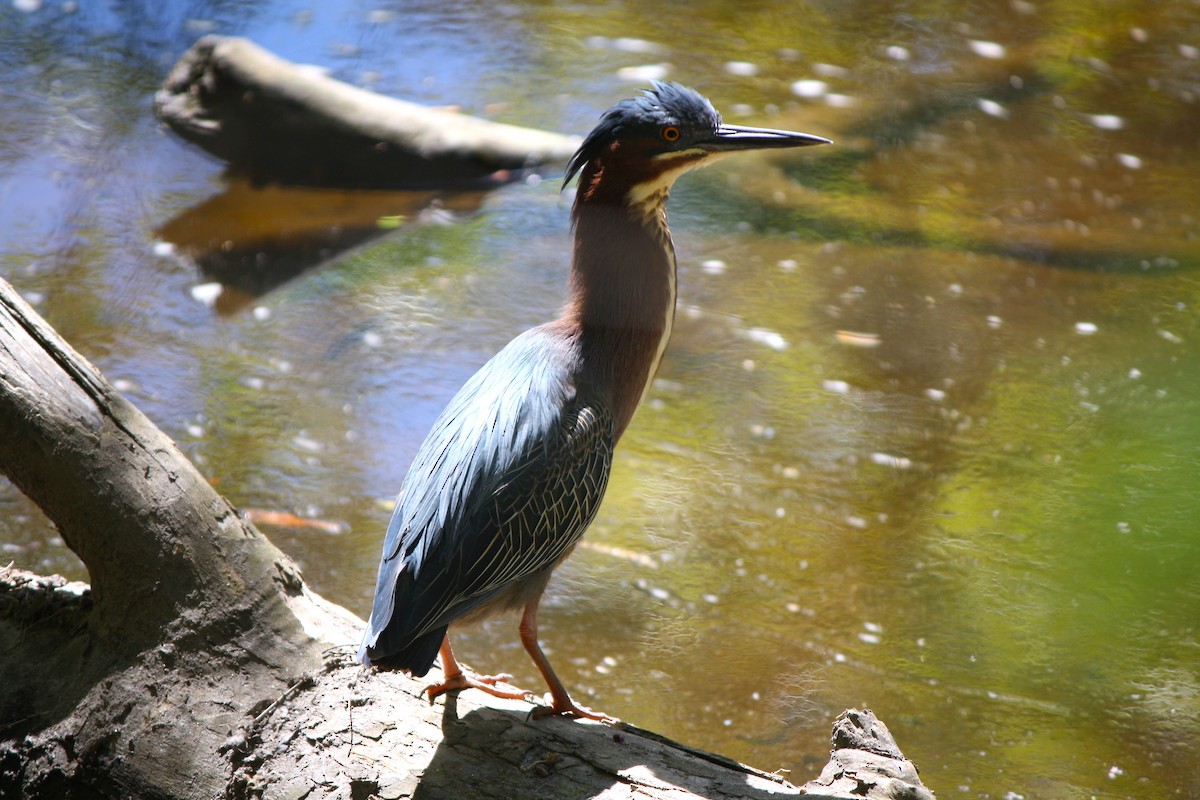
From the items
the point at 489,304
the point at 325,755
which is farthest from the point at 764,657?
the point at 489,304

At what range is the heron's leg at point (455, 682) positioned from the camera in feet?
7.79

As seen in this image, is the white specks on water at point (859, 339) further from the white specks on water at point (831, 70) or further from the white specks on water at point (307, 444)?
the white specks on water at point (831, 70)

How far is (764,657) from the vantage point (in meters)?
3.30

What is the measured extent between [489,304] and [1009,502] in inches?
93.1

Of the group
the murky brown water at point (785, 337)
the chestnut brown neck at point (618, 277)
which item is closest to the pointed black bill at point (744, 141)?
the chestnut brown neck at point (618, 277)

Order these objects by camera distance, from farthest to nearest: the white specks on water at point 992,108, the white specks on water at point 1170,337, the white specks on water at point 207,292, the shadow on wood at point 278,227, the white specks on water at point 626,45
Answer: the white specks on water at point 626,45 < the white specks on water at point 992,108 < the shadow on wood at point 278,227 < the white specks on water at point 207,292 < the white specks on water at point 1170,337

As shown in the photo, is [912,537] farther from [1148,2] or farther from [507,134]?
[1148,2]

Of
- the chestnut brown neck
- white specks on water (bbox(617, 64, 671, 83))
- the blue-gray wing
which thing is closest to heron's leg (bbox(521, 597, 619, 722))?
the blue-gray wing

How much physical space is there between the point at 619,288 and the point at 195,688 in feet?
4.37

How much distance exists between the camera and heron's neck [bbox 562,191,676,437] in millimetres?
2762

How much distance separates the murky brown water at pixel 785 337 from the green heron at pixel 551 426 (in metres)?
0.86

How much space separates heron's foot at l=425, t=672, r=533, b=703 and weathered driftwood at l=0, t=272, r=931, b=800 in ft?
0.09

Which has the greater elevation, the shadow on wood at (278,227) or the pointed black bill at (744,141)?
the pointed black bill at (744,141)

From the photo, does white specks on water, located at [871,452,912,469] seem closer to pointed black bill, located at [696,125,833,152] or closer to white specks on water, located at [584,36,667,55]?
pointed black bill, located at [696,125,833,152]
